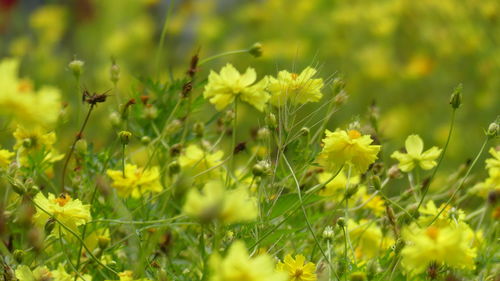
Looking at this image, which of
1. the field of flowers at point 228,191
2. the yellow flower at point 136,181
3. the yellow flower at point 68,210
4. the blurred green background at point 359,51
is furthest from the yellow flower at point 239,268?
the blurred green background at point 359,51

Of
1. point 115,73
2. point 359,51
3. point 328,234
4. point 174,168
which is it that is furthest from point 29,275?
point 359,51

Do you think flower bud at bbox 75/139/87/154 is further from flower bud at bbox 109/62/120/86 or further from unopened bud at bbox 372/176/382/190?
unopened bud at bbox 372/176/382/190

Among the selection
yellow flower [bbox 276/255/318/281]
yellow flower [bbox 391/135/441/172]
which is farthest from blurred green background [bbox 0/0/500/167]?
yellow flower [bbox 276/255/318/281]

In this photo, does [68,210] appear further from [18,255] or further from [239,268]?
[239,268]

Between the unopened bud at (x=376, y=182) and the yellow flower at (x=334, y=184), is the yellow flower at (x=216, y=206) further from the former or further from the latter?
the yellow flower at (x=334, y=184)

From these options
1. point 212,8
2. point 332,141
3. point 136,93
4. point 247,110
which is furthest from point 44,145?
point 212,8

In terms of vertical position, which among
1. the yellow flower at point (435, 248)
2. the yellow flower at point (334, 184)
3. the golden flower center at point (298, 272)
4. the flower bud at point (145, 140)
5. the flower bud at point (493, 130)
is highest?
the yellow flower at point (435, 248)
